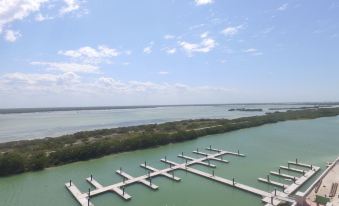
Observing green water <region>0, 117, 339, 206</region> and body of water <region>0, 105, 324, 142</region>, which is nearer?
green water <region>0, 117, 339, 206</region>

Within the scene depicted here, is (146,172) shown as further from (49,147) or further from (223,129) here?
(223,129)

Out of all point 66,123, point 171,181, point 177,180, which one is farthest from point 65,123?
point 177,180

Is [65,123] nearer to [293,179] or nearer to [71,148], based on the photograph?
[71,148]

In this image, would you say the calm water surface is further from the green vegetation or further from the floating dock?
the floating dock

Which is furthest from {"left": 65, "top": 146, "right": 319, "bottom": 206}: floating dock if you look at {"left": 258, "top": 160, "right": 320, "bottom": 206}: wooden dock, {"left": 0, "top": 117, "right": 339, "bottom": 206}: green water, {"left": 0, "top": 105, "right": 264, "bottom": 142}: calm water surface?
{"left": 0, "top": 105, "right": 264, "bottom": 142}: calm water surface

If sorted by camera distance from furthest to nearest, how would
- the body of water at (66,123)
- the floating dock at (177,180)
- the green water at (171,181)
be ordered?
the body of water at (66,123) < the green water at (171,181) < the floating dock at (177,180)

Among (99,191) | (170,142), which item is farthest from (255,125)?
(99,191)

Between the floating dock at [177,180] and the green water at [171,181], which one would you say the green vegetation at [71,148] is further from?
the floating dock at [177,180]

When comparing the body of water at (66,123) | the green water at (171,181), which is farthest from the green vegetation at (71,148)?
the body of water at (66,123)
